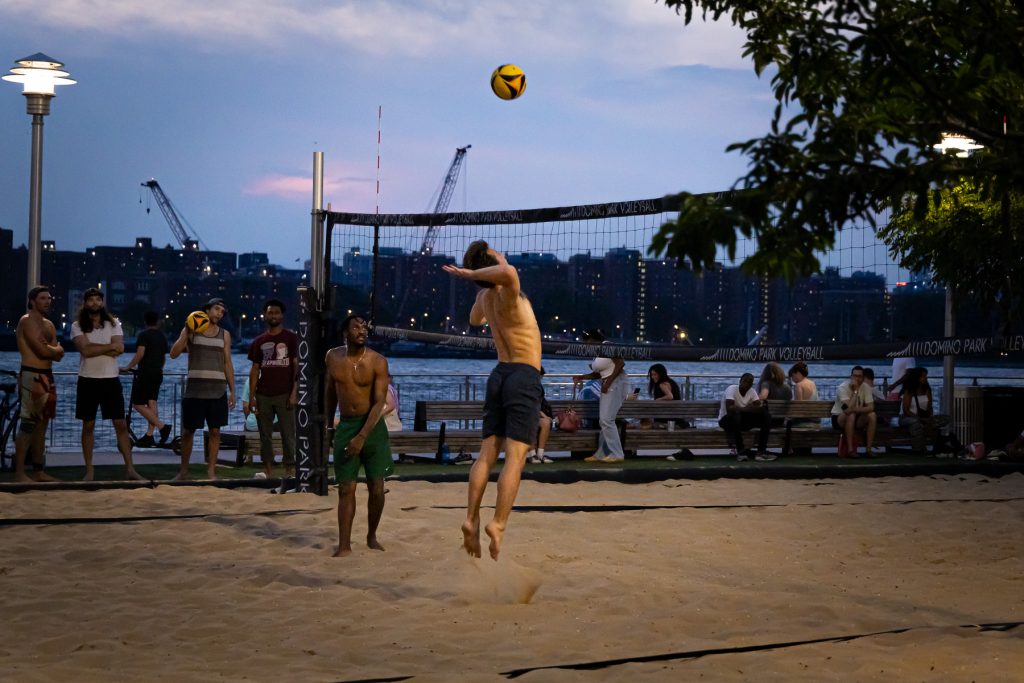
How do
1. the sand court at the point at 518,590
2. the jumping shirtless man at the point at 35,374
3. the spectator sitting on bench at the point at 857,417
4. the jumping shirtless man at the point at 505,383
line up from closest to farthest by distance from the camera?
the sand court at the point at 518,590
the jumping shirtless man at the point at 505,383
the jumping shirtless man at the point at 35,374
the spectator sitting on bench at the point at 857,417

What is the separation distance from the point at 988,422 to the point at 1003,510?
16.1 ft

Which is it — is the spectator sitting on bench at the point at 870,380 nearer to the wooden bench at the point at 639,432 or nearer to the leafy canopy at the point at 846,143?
the wooden bench at the point at 639,432

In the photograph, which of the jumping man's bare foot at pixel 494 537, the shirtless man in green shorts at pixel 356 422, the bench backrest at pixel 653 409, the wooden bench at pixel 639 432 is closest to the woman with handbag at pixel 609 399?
the wooden bench at pixel 639 432

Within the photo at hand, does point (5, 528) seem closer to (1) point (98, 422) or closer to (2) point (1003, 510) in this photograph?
(2) point (1003, 510)

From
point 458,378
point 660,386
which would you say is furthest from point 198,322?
point 458,378

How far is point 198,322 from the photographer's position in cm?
1057

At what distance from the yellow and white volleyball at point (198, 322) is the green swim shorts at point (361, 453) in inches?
138

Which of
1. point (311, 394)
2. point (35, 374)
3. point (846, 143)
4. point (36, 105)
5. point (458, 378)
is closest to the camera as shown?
point (846, 143)

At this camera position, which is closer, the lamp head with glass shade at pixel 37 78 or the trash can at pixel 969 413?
the lamp head with glass shade at pixel 37 78

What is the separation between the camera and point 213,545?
774 cm

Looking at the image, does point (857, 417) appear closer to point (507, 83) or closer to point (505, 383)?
point (507, 83)

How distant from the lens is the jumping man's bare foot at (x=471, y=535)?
21.0 feet

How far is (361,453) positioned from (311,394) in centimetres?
211

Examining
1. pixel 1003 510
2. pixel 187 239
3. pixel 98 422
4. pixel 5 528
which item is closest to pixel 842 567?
pixel 1003 510
